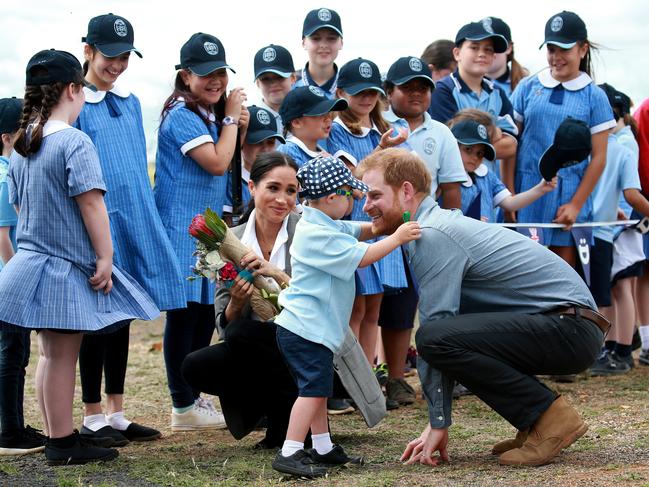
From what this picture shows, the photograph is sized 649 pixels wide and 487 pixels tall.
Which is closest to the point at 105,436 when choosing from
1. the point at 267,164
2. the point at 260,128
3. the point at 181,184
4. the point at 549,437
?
the point at 181,184

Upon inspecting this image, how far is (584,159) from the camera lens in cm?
731

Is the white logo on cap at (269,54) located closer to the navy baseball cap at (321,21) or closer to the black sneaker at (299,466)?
the navy baseball cap at (321,21)

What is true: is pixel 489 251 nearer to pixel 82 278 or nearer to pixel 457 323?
pixel 457 323

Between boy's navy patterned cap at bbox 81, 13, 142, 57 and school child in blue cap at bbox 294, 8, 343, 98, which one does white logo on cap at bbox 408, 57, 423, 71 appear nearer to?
school child in blue cap at bbox 294, 8, 343, 98

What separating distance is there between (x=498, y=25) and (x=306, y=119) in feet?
7.22

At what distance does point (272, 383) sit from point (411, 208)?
121 centimetres

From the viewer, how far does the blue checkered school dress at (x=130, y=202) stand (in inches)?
231

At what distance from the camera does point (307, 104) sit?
6.41m

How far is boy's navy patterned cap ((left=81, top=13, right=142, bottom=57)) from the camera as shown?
586cm

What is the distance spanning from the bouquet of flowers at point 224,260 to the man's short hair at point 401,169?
825 mm

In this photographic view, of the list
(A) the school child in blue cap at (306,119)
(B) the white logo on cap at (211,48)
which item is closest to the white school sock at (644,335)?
(A) the school child in blue cap at (306,119)

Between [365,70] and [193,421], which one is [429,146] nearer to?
[365,70]

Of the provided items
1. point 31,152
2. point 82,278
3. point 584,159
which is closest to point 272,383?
point 82,278

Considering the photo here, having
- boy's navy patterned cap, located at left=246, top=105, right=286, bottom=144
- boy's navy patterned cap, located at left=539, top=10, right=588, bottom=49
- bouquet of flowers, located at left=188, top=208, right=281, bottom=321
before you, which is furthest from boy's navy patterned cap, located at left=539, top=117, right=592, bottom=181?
bouquet of flowers, located at left=188, top=208, right=281, bottom=321
